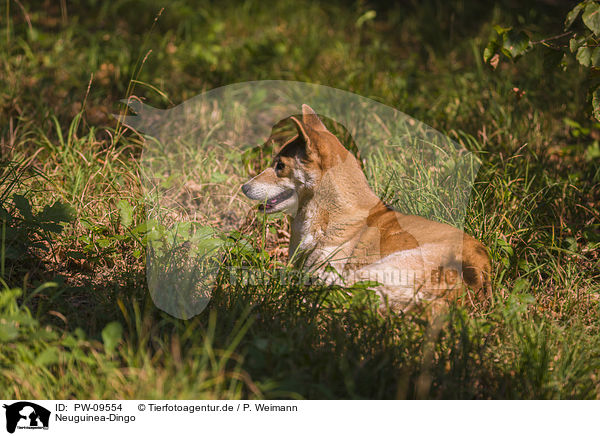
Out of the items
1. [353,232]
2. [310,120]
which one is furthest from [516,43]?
[353,232]

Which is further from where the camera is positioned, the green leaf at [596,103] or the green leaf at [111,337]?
the green leaf at [596,103]

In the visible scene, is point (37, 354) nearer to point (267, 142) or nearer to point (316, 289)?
point (316, 289)

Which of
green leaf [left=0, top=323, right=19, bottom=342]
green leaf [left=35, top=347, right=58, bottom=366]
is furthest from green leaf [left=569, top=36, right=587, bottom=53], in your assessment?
green leaf [left=0, top=323, right=19, bottom=342]

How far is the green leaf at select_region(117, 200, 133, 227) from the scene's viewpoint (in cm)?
441

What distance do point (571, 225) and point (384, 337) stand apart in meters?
2.30

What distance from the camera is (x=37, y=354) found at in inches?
125

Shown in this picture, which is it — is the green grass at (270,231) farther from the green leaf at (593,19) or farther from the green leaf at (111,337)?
the green leaf at (593,19)

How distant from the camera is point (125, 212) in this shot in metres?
4.45

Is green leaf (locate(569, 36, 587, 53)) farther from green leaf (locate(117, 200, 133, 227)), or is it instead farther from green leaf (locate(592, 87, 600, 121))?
green leaf (locate(117, 200, 133, 227))

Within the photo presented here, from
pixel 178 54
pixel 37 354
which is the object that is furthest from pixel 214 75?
pixel 37 354

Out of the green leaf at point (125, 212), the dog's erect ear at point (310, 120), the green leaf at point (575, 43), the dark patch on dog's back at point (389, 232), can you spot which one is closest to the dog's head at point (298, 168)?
the dog's erect ear at point (310, 120)
